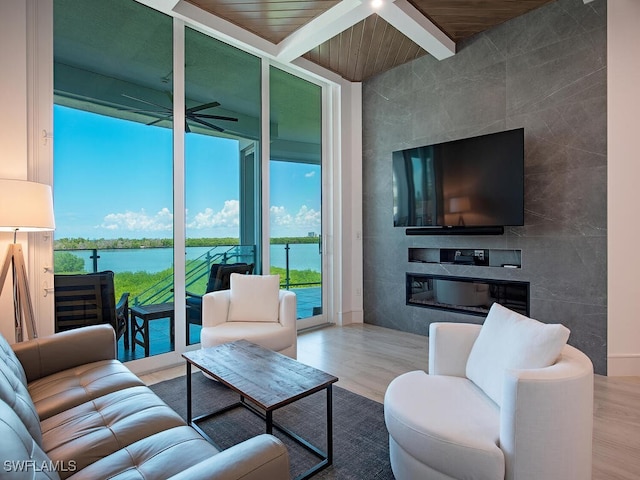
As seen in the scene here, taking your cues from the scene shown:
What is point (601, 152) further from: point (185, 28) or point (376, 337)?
point (185, 28)

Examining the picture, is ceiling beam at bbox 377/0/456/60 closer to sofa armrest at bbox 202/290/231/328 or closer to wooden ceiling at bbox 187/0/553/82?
wooden ceiling at bbox 187/0/553/82

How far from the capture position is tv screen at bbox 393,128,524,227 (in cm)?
338

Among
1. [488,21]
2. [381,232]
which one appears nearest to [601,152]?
[488,21]

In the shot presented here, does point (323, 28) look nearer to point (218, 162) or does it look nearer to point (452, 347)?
point (218, 162)

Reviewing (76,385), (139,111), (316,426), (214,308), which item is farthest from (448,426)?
(139,111)

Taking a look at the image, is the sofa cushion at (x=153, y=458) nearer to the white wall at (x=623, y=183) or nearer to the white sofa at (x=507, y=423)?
the white sofa at (x=507, y=423)

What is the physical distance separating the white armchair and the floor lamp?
1206mm

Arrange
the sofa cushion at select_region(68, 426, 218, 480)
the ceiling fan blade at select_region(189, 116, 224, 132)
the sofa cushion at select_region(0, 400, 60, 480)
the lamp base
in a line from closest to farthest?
the sofa cushion at select_region(0, 400, 60, 480) < the sofa cushion at select_region(68, 426, 218, 480) < the lamp base < the ceiling fan blade at select_region(189, 116, 224, 132)

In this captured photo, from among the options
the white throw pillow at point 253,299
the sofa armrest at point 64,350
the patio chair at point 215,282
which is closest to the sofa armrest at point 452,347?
the white throw pillow at point 253,299

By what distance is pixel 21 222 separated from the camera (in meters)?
2.07

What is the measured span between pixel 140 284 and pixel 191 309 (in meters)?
0.56

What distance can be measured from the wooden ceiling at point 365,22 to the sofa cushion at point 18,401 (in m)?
3.36

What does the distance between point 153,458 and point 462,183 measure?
3545 millimetres

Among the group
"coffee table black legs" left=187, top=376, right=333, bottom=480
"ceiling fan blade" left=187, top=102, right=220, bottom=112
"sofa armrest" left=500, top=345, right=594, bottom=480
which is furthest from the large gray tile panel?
"coffee table black legs" left=187, top=376, right=333, bottom=480
